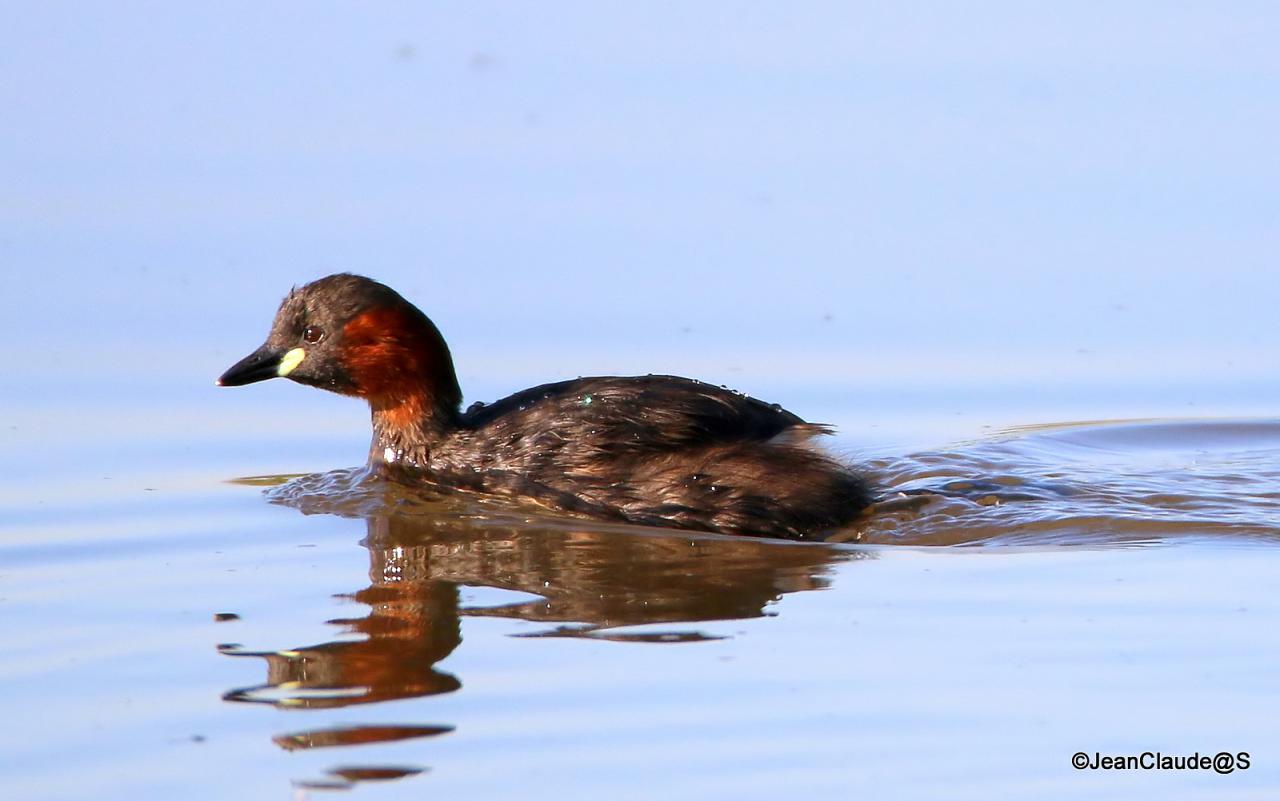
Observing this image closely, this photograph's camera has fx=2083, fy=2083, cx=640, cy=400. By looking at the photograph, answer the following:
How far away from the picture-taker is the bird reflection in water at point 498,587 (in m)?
6.14

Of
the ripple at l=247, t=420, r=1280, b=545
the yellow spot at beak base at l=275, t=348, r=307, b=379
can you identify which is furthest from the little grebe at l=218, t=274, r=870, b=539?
the ripple at l=247, t=420, r=1280, b=545

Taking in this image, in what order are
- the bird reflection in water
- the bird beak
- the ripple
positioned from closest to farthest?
the bird reflection in water < the ripple < the bird beak

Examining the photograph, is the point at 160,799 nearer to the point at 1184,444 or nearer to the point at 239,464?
the point at 239,464

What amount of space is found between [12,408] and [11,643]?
130 inches

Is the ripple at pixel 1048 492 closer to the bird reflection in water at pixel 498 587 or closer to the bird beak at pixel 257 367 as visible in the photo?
the bird reflection in water at pixel 498 587

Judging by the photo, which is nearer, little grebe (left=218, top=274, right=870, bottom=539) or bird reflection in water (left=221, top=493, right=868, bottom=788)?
bird reflection in water (left=221, top=493, right=868, bottom=788)

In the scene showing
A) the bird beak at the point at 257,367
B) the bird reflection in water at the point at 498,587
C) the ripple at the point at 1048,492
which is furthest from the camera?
the bird beak at the point at 257,367

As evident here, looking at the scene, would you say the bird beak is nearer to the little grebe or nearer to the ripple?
the little grebe

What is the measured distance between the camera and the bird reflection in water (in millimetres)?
6141

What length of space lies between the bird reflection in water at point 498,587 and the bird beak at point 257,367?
1.03m

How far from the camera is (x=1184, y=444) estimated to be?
9.63 metres

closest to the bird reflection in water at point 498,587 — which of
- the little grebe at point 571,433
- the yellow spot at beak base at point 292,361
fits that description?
the little grebe at point 571,433

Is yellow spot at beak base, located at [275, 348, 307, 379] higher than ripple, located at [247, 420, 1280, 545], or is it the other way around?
yellow spot at beak base, located at [275, 348, 307, 379]

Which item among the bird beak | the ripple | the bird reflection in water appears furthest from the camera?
the bird beak
